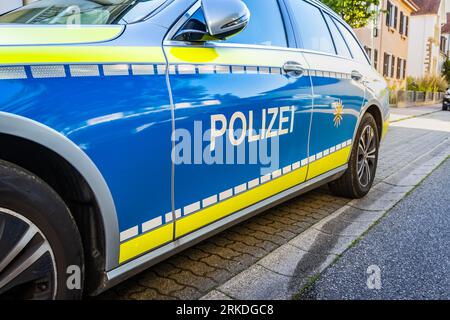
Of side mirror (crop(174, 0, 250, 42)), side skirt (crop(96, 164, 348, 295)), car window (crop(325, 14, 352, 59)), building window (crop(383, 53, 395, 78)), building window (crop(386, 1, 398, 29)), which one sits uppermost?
building window (crop(386, 1, 398, 29))

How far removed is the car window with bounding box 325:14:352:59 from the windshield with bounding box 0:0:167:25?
2.10 m

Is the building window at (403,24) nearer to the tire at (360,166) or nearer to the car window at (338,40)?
the tire at (360,166)

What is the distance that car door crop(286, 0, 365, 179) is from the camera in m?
3.05

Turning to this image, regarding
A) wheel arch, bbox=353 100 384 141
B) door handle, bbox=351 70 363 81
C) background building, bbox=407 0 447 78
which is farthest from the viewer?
background building, bbox=407 0 447 78

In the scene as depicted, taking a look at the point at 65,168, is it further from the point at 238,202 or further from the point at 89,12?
the point at 238,202

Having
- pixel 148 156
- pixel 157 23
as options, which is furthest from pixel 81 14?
pixel 148 156

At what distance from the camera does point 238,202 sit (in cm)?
234

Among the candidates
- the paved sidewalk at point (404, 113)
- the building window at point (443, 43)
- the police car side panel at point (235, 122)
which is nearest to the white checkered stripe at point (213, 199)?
the police car side panel at point (235, 122)

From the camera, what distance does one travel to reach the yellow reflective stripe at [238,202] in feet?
6.58

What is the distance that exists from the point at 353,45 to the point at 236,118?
2421 mm

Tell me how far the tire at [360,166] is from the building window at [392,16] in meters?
24.3

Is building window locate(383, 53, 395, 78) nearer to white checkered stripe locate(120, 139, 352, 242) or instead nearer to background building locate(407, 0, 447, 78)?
background building locate(407, 0, 447, 78)

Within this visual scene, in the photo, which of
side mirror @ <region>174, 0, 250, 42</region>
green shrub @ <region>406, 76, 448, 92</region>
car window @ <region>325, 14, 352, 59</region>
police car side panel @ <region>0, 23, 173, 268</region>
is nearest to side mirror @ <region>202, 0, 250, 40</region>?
side mirror @ <region>174, 0, 250, 42</region>
